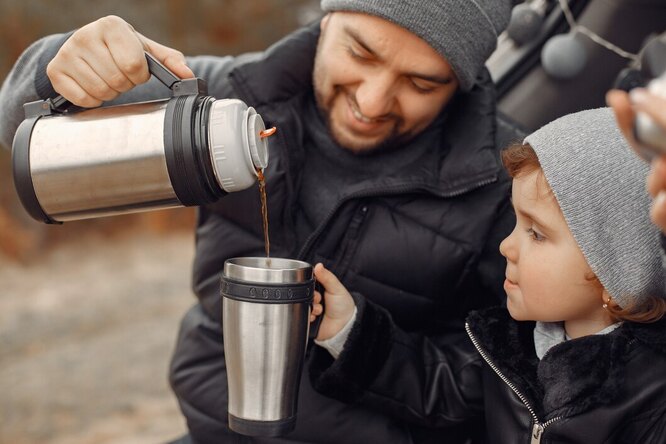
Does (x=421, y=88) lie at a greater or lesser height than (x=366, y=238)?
greater

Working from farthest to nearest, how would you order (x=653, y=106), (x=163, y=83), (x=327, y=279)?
1. (x=327, y=279)
2. (x=163, y=83)
3. (x=653, y=106)

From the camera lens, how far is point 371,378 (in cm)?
136

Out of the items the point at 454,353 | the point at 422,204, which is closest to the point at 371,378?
the point at 454,353

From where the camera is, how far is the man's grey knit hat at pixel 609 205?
1.11m

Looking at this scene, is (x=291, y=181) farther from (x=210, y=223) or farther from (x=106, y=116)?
(x=106, y=116)

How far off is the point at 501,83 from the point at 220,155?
1.05 m

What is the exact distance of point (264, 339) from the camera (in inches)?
42.3

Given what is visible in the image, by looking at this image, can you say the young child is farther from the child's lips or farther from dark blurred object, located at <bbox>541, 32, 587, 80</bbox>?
dark blurred object, located at <bbox>541, 32, 587, 80</bbox>

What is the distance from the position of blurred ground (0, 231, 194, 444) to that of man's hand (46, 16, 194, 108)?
2072mm

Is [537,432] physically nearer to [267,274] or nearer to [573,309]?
[573,309]

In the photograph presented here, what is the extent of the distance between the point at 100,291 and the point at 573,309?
151 inches

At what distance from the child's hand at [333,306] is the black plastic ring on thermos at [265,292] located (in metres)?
0.21

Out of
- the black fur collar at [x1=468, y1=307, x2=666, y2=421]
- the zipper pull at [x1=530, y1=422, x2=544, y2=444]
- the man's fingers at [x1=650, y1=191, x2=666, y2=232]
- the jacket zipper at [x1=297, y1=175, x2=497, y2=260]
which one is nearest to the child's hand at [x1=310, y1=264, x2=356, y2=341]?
the jacket zipper at [x1=297, y1=175, x2=497, y2=260]

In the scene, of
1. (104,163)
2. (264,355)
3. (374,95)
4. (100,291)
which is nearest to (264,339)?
(264,355)
